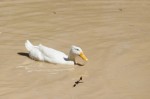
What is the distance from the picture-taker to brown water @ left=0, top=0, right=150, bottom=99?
7.77 m

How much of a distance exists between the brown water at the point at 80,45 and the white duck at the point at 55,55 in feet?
0.36

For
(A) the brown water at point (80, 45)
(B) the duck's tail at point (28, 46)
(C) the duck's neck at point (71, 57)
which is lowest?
A: (A) the brown water at point (80, 45)

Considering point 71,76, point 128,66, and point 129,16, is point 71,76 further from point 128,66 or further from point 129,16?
point 129,16

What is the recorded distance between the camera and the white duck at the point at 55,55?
28.9ft

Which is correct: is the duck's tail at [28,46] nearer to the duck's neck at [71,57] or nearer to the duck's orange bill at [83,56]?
the duck's neck at [71,57]

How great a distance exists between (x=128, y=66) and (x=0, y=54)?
100 inches

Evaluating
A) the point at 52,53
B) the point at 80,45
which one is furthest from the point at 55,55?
the point at 80,45

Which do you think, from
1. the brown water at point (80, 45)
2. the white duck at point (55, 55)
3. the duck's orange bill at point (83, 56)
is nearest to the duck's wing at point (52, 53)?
the white duck at point (55, 55)

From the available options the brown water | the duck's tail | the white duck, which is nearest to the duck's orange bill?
the white duck

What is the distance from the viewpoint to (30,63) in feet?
29.4

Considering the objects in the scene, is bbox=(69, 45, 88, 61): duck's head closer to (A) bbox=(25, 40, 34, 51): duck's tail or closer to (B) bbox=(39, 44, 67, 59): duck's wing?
(B) bbox=(39, 44, 67, 59): duck's wing

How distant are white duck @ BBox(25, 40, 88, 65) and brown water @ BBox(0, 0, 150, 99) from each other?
109 millimetres

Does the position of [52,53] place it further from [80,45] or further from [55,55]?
[80,45]

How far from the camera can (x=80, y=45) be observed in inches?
389
